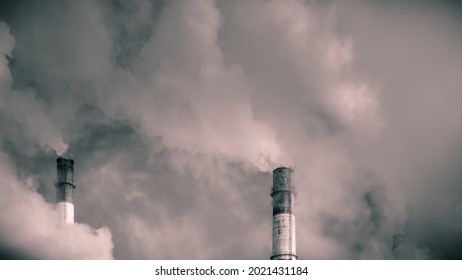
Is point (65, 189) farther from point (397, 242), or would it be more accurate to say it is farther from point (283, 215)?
point (397, 242)

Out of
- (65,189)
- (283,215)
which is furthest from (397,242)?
(65,189)

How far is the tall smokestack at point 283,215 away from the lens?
2862cm

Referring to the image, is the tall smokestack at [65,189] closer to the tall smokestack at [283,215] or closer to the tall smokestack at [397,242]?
the tall smokestack at [283,215]

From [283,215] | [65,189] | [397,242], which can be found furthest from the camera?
[397,242]

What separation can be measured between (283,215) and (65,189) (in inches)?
455

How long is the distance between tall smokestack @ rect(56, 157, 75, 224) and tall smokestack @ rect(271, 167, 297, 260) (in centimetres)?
1070

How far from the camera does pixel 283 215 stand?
29.0 m

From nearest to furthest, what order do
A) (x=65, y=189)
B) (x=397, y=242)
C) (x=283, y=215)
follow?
(x=283, y=215) → (x=65, y=189) → (x=397, y=242)

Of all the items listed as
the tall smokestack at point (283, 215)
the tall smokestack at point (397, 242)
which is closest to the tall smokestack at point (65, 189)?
the tall smokestack at point (283, 215)
